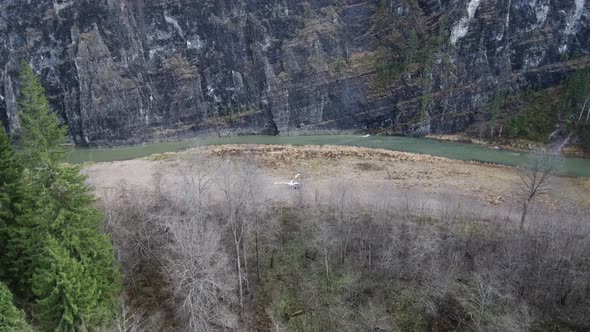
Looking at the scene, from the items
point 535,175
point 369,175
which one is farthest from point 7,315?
point 369,175

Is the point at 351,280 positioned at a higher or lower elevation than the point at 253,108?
lower

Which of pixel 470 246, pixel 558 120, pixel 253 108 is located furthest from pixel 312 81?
pixel 470 246

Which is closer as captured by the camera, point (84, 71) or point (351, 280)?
point (351, 280)

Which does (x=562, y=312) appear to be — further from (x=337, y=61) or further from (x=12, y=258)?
(x=337, y=61)

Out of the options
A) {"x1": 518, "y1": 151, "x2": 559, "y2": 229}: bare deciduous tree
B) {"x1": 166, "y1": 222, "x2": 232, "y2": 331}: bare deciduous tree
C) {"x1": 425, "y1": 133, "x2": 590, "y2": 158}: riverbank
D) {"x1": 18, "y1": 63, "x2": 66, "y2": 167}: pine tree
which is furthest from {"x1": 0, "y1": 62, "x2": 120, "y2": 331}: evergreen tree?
{"x1": 425, "y1": 133, "x2": 590, "y2": 158}: riverbank

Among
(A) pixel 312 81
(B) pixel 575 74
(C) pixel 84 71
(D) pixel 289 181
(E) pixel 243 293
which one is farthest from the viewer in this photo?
(A) pixel 312 81

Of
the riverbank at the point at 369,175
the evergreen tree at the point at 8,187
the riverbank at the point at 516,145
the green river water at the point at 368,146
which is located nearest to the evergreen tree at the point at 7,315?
the evergreen tree at the point at 8,187

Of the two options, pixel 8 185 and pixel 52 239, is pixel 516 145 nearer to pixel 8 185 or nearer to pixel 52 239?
pixel 52 239

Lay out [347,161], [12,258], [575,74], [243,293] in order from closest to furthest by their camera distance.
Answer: [12,258] → [243,293] → [347,161] → [575,74]

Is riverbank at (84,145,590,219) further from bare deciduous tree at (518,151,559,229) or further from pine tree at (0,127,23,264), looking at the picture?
pine tree at (0,127,23,264)
